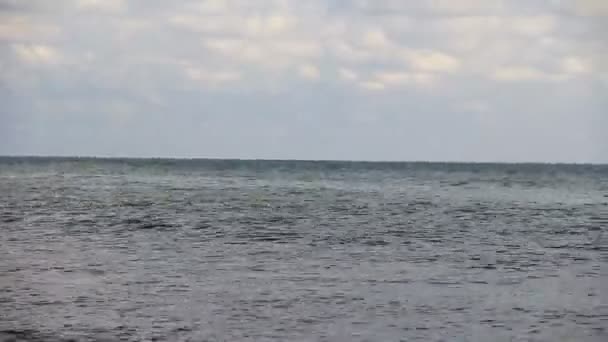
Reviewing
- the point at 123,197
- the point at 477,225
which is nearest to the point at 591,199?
the point at 477,225

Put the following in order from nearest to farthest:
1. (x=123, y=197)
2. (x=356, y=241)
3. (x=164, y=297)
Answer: (x=164, y=297)
(x=356, y=241)
(x=123, y=197)

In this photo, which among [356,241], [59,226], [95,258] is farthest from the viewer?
[59,226]

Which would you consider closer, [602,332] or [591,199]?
[602,332]

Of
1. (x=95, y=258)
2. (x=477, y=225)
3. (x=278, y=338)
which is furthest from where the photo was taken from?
(x=477, y=225)

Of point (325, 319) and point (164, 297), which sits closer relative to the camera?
point (325, 319)

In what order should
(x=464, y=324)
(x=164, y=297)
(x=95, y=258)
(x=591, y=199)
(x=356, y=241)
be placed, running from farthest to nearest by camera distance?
(x=591, y=199), (x=356, y=241), (x=95, y=258), (x=164, y=297), (x=464, y=324)

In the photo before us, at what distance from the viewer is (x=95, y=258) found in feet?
81.5

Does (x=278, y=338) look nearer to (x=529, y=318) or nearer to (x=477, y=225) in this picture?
(x=529, y=318)

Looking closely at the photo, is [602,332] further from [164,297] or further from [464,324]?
[164,297]

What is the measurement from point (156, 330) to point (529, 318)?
26.5 feet

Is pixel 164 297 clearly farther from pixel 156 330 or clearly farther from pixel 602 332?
pixel 602 332

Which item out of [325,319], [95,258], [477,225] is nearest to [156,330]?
[325,319]

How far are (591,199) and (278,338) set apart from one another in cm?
5393

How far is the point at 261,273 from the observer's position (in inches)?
864
